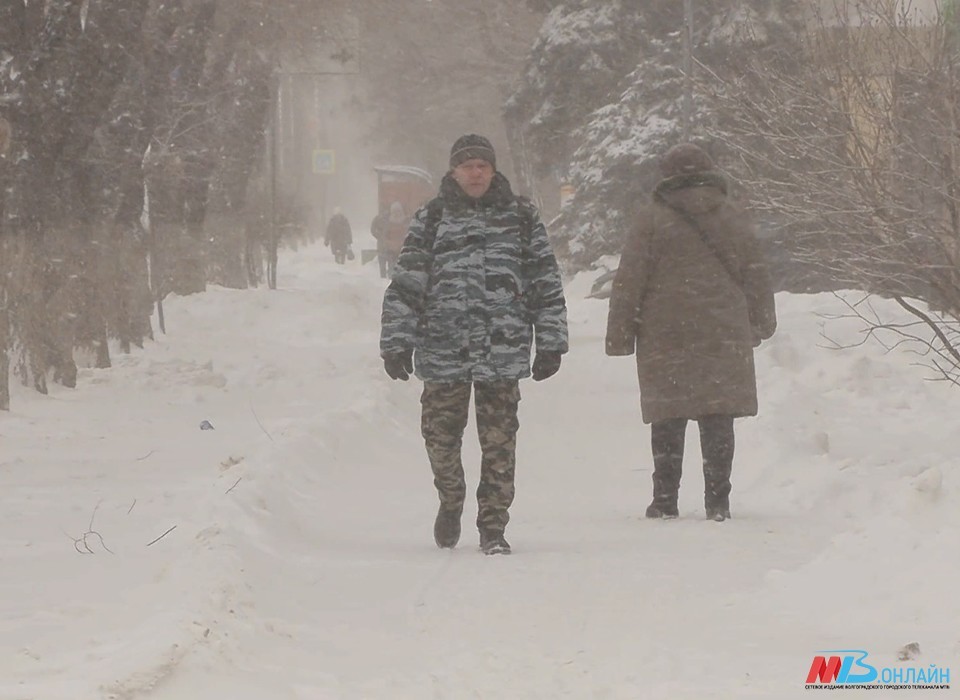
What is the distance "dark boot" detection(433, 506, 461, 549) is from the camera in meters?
7.09

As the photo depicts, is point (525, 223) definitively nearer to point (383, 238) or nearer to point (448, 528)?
point (448, 528)

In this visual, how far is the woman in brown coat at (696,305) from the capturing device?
766 centimetres

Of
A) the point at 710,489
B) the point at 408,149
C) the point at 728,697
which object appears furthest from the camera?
the point at 408,149

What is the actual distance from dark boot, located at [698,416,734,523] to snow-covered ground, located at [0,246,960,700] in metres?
0.13

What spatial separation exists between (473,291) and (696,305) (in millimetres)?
1420

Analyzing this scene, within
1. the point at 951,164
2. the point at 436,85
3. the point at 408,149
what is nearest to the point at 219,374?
the point at 951,164

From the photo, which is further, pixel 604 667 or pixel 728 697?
pixel 604 667

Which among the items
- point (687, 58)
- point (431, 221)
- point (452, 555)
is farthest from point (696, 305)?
point (687, 58)

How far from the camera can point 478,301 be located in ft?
22.2

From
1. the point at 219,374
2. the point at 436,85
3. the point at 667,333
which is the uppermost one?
the point at 436,85

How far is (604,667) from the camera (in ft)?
15.3

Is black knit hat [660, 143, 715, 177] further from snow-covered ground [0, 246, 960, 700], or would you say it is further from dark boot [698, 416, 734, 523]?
snow-covered ground [0, 246, 960, 700]

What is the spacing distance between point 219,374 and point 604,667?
1081 cm

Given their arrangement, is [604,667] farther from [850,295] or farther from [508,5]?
[508,5]
